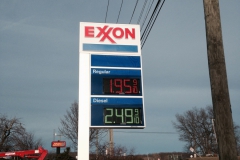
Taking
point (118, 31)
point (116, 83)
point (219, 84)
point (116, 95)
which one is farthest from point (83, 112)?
point (219, 84)

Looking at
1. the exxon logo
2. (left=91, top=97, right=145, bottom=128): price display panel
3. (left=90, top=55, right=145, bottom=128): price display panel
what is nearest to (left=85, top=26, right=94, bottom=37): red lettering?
the exxon logo

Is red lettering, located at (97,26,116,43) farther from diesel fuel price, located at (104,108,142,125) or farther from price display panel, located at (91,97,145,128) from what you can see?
diesel fuel price, located at (104,108,142,125)

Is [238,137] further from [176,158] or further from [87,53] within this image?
[87,53]

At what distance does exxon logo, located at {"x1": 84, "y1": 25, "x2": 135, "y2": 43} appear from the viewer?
15.6 m

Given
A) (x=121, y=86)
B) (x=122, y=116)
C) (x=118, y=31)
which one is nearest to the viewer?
(x=122, y=116)

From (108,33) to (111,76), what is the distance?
258cm

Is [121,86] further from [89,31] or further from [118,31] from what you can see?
[89,31]

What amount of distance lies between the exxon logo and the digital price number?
2.41 m

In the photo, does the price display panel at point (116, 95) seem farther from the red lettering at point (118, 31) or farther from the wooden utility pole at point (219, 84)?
the wooden utility pole at point (219, 84)

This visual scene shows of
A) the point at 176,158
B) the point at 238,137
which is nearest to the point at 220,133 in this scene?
the point at 176,158

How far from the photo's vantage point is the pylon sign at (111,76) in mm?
13516

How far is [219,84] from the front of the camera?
726cm

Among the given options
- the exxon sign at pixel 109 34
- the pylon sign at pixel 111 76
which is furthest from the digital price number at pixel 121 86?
the exxon sign at pixel 109 34

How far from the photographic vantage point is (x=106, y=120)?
43.8 ft
